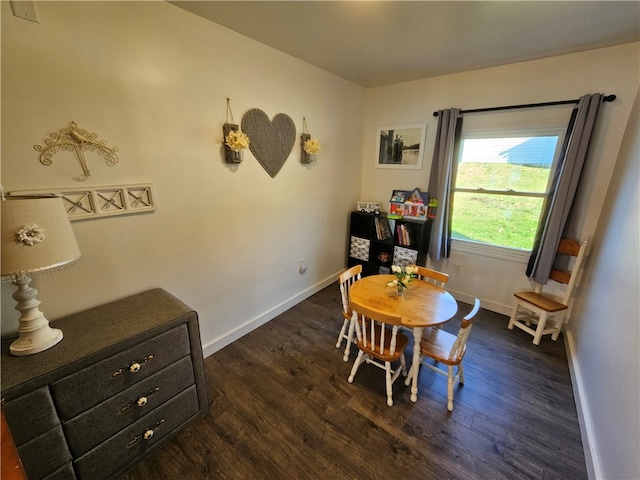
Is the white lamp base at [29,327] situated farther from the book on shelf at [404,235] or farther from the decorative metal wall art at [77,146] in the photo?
the book on shelf at [404,235]

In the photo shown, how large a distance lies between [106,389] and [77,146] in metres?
1.25

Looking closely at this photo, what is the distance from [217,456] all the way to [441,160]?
3.17 m

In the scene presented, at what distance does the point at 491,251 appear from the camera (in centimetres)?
286

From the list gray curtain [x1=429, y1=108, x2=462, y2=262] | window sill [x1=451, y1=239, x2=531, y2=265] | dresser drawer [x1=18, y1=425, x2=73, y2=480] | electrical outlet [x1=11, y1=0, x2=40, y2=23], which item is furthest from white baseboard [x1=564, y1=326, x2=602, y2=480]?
electrical outlet [x1=11, y1=0, x2=40, y2=23]

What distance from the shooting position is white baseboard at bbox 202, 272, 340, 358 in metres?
2.23

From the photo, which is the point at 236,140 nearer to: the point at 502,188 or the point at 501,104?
the point at 501,104

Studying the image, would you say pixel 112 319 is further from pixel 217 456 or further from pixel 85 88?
pixel 85 88

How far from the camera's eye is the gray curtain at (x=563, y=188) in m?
2.14

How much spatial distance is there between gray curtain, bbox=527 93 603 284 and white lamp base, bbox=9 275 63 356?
143 inches

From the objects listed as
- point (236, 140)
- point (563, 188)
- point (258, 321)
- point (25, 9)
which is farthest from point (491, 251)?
point (25, 9)

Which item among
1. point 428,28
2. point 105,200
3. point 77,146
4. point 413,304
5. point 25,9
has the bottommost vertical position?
point 413,304

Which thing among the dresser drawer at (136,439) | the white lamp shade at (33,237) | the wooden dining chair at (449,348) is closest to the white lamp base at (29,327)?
the white lamp shade at (33,237)

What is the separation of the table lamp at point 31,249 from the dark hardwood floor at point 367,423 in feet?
2.87

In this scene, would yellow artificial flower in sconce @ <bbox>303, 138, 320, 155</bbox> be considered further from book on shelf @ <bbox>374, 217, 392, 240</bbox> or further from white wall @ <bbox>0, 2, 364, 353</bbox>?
book on shelf @ <bbox>374, 217, 392, 240</bbox>
